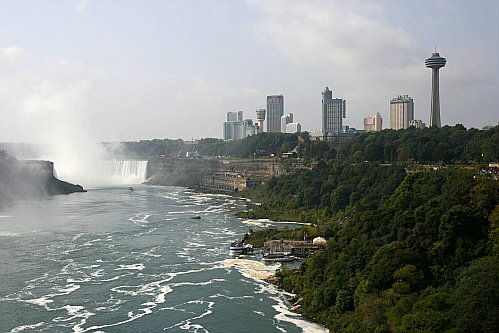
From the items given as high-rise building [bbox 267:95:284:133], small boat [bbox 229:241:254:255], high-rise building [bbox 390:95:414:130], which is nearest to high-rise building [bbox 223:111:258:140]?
high-rise building [bbox 267:95:284:133]

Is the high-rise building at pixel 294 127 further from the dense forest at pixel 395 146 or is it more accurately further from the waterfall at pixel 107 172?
the waterfall at pixel 107 172

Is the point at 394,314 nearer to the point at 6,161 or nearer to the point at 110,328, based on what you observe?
the point at 110,328

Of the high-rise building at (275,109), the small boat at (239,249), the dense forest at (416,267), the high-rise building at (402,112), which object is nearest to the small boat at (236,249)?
the small boat at (239,249)

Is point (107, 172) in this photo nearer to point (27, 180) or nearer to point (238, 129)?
point (27, 180)

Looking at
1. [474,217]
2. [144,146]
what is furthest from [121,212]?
[144,146]

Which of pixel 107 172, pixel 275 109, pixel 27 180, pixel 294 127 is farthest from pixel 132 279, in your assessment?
pixel 275 109

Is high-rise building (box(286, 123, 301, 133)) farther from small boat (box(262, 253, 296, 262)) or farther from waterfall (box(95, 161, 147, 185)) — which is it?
small boat (box(262, 253, 296, 262))
